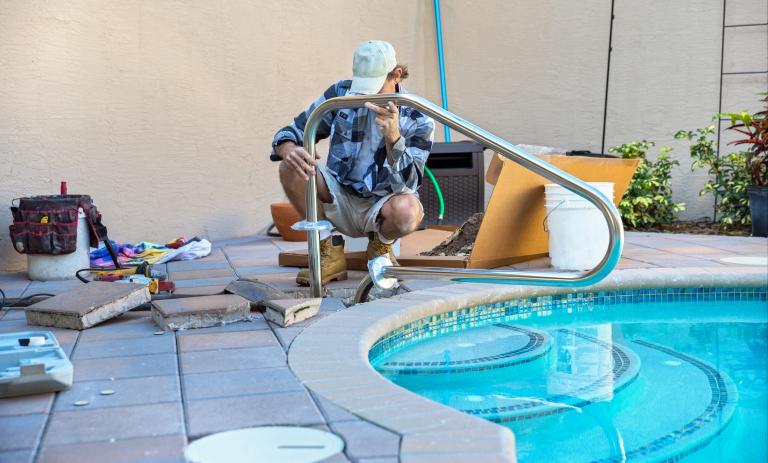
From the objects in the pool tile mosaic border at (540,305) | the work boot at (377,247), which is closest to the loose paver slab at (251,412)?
the pool tile mosaic border at (540,305)

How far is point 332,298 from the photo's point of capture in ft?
10.6

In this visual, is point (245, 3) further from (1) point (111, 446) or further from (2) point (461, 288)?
(1) point (111, 446)

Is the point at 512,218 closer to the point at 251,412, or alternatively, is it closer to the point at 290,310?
the point at 290,310

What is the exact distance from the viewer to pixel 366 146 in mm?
3521

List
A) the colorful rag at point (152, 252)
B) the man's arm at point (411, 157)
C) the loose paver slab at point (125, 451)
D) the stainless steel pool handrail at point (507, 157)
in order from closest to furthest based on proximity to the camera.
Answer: the loose paver slab at point (125, 451), the stainless steel pool handrail at point (507, 157), the man's arm at point (411, 157), the colorful rag at point (152, 252)

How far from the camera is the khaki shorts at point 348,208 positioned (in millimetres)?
3547

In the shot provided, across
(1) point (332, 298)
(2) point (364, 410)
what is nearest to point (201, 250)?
(1) point (332, 298)

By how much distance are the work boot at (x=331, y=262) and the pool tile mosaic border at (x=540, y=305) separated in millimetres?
580

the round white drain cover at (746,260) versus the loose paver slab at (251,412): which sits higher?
the loose paver slab at (251,412)

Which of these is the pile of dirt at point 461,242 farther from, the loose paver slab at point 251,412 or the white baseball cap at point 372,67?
the loose paver slab at point 251,412

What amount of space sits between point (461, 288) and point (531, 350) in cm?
48

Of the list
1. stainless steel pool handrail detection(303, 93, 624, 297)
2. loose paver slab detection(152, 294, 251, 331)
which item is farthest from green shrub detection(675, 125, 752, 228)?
loose paver slab detection(152, 294, 251, 331)

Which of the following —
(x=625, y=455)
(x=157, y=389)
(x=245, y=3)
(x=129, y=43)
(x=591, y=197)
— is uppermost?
(x=245, y=3)

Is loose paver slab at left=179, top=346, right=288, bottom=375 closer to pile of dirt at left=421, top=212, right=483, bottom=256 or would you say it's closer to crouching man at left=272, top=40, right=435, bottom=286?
crouching man at left=272, top=40, right=435, bottom=286
